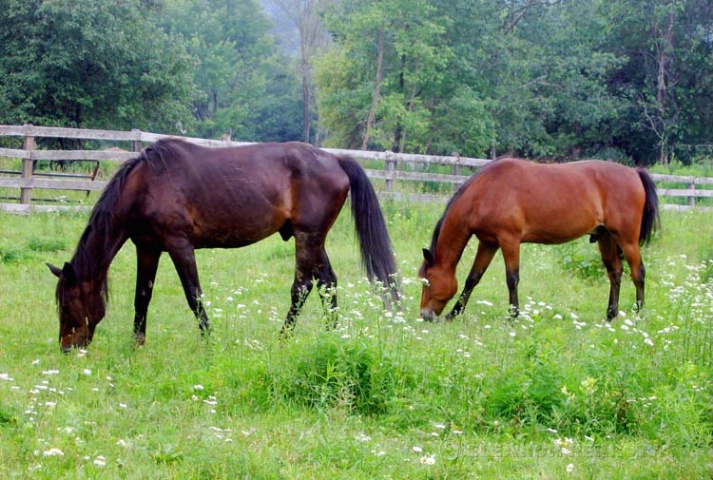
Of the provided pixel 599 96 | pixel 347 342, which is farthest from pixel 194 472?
pixel 599 96

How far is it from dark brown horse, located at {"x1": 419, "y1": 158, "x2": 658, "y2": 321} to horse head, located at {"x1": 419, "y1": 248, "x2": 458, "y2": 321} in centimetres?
1

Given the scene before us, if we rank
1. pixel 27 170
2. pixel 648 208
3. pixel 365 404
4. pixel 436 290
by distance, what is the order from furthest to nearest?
pixel 27 170, pixel 648 208, pixel 436 290, pixel 365 404

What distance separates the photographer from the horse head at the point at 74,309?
6.65 metres

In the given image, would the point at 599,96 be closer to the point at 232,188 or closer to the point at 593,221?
the point at 593,221

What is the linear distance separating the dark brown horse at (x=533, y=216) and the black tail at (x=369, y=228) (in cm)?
113

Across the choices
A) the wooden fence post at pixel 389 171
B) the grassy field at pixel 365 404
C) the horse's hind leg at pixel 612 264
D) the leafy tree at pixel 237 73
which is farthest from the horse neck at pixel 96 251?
the leafy tree at pixel 237 73

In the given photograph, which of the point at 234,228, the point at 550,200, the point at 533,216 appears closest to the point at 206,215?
the point at 234,228

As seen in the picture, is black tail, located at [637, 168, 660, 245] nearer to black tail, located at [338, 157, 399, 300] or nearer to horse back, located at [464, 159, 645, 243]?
horse back, located at [464, 159, 645, 243]

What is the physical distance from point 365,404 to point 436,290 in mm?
3561

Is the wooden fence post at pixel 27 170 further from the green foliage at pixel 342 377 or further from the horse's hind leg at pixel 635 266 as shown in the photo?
the green foliage at pixel 342 377

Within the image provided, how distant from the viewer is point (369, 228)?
7727 millimetres

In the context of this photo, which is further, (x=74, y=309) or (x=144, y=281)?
(x=144, y=281)

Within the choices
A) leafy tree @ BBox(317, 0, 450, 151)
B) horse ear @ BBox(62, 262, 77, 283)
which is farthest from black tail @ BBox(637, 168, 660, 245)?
leafy tree @ BBox(317, 0, 450, 151)

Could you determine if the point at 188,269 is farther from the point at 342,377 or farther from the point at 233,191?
the point at 342,377
